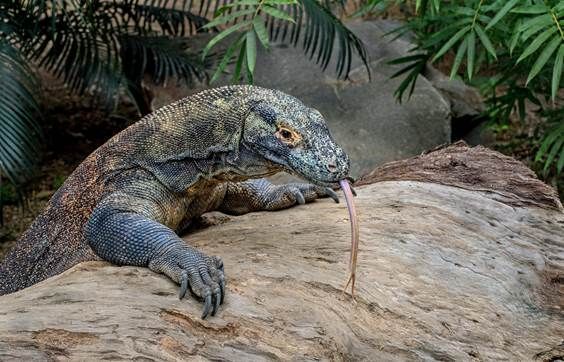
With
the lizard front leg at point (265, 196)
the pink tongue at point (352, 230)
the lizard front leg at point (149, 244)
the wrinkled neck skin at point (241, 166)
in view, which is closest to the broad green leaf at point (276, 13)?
the lizard front leg at point (265, 196)

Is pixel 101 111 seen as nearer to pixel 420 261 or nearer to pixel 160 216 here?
pixel 160 216

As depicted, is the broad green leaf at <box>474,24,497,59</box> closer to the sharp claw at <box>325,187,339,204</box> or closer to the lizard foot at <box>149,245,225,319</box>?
the sharp claw at <box>325,187,339,204</box>

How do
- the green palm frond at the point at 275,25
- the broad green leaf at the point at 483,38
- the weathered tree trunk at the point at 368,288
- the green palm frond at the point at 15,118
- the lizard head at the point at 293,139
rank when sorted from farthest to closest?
the green palm frond at the point at 15,118 → the broad green leaf at the point at 483,38 → the green palm frond at the point at 275,25 → the lizard head at the point at 293,139 → the weathered tree trunk at the point at 368,288

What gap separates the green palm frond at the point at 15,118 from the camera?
208 inches

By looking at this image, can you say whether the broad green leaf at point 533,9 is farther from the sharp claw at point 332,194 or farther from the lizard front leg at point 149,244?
the lizard front leg at point 149,244

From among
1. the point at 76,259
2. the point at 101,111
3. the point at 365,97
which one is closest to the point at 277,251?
the point at 76,259

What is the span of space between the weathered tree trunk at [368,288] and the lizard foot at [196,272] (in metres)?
0.04

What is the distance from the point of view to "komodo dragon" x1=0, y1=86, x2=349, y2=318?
2.96 metres

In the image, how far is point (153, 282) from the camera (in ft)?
8.84

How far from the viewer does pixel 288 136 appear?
3.04 meters

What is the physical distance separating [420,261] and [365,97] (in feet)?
13.3

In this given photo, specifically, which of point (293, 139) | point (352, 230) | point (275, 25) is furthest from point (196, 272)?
point (275, 25)

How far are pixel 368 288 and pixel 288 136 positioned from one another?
610 mm

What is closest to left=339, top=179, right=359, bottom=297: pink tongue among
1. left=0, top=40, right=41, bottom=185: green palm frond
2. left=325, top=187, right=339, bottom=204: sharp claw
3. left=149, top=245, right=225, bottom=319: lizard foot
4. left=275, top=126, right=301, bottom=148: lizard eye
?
left=275, top=126, right=301, bottom=148: lizard eye
